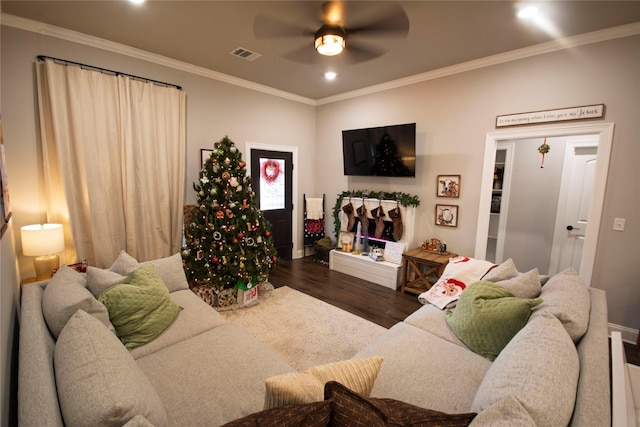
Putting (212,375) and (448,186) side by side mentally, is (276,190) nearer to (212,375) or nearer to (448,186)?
(448,186)

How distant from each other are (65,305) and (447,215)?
13.0 feet

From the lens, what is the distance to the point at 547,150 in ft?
12.6

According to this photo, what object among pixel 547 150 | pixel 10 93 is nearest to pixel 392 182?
pixel 547 150

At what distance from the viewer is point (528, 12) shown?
2371 mm

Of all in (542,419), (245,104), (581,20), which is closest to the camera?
(542,419)

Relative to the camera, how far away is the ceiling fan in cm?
233

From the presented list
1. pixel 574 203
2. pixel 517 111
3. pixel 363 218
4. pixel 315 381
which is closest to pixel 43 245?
pixel 315 381

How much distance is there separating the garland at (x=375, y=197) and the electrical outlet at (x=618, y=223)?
1998 millimetres

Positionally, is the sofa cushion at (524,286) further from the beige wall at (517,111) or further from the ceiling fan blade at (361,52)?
the ceiling fan blade at (361,52)

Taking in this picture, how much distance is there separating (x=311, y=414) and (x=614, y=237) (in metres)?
3.55

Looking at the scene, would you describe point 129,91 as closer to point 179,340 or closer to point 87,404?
point 179,340

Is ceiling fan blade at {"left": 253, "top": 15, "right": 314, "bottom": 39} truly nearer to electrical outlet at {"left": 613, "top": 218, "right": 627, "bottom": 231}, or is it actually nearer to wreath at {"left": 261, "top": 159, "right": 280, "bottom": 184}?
wreath at {"left": 261, "top": 159, "right": 280, "bottom": 184}

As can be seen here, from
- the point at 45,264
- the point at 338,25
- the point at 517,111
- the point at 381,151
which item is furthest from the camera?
the point at 381,151

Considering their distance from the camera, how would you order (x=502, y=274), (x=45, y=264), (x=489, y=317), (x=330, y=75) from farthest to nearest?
(x=330, y=75) → (x=45, y=264) → (x=502, y=274) → (x=489, y=317)
